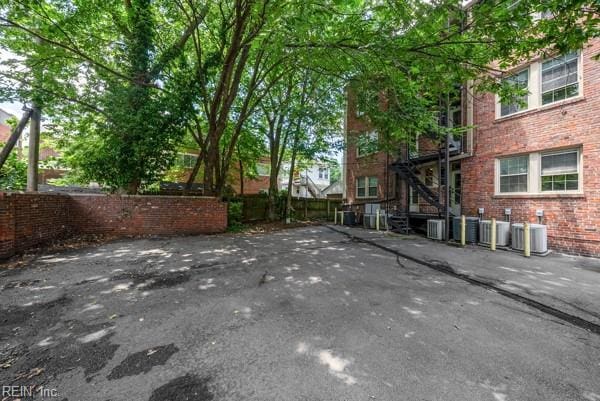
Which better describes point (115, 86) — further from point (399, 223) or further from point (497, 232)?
point (497, 232)

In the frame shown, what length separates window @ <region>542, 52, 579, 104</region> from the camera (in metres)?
6.99

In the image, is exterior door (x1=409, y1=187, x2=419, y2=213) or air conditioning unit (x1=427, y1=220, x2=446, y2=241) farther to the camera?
exterior door (x1=409, y1=187, x2=419, y2=213)

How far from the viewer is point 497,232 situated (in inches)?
297

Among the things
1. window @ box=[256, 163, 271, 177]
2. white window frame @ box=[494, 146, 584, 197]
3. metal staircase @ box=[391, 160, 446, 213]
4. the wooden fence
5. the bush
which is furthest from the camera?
window @ box=[256, 163, 271, 177]

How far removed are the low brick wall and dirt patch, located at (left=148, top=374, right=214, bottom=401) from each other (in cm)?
629

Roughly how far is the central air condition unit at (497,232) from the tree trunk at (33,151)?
14.2 m

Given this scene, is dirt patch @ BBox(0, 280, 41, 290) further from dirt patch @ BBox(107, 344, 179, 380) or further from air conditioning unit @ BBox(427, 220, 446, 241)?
air conditioning unit @ BBox(427, 220, 446, 241)

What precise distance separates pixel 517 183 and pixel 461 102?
400 centimetres

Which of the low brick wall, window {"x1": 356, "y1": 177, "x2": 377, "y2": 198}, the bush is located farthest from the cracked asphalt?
window {"x1": 356, "y1": 177, "x2": 377, "y2": 198}

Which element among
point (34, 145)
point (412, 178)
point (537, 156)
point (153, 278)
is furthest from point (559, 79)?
point (34, 145)

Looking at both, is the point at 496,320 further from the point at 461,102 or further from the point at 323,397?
the point at 461,102

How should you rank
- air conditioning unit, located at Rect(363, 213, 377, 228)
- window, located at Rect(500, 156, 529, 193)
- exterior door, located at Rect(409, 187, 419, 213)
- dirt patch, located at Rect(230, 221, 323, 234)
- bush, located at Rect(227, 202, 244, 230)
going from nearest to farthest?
window, located at Rect(500, 156, 529, 193)
dirt patch, located at Rect(230, 221, 323, 234)
exterior door, located at Rect(409, 187, 419, 213)
bush, located at Rect(227, 202, 244, 230)
air conditioning unit, located at Rect(363, 213, 377, 228)

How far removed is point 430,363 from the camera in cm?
215

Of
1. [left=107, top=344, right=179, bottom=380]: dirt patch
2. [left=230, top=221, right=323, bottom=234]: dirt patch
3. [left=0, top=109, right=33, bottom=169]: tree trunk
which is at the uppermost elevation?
[left=0, top=109, right=33, bottom=169]: tree trunk
